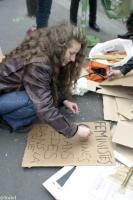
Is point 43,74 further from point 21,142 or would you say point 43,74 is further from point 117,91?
point 117,91

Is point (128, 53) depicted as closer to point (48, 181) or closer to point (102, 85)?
point (102, 85)

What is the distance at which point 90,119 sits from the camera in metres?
1.67

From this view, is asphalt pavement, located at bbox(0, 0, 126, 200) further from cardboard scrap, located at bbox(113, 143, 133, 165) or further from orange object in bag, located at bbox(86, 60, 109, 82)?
cardboard scrap, located at bbox(113, 143, 133, 165)

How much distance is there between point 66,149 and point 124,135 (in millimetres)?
246

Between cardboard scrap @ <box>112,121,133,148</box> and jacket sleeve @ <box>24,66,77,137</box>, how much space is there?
177mm

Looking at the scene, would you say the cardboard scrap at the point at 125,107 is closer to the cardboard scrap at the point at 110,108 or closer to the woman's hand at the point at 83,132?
the cardboard scrap at the point at 110,108

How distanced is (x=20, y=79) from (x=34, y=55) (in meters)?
0.13

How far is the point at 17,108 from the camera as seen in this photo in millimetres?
1521

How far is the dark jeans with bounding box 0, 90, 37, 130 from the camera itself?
59.3 inches

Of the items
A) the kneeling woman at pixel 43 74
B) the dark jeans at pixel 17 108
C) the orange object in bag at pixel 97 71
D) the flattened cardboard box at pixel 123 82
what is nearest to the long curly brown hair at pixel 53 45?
the kneeling woman at pixel 43 74

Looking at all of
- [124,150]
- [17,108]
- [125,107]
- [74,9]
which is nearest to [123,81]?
[125,107]

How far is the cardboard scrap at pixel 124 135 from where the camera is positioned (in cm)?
138

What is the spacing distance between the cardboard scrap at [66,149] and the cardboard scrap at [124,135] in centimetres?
5

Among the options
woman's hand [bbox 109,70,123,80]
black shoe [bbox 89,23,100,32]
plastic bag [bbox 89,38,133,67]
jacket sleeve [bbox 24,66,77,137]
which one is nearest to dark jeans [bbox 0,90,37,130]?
jacket sleeve [bbox 24,66,77,137]
